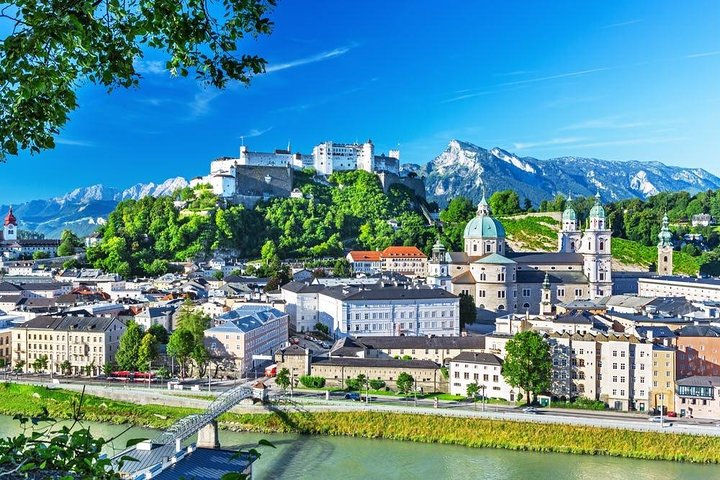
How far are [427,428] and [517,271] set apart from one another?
20805 millimetres

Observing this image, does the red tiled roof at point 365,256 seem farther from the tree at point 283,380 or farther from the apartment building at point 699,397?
the apartment building at point 699,397

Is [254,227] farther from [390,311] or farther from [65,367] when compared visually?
[65,367]

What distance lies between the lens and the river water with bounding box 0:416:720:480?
1627 cm

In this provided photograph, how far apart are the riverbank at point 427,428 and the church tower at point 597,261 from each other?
20.7m

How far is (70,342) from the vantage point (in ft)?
86.3

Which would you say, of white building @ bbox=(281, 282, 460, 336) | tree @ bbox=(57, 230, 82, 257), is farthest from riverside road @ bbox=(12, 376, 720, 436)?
tree @ bbox=(57, 230, 82, 257)

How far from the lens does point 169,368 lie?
2609 cm

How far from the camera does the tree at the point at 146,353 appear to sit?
24875 mm

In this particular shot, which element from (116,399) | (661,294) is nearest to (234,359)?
(116,399)

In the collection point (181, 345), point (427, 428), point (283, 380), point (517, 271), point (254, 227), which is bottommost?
point (427, 428)

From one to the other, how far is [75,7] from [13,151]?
0.78 m

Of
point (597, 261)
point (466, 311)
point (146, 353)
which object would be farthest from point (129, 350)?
point (597, 261)

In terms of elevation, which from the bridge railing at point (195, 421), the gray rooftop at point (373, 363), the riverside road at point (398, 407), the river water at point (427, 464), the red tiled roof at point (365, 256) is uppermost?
the red tiled roof at point (365, 256)

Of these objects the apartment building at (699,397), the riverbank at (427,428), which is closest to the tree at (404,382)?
the riverbank at (427,428)
